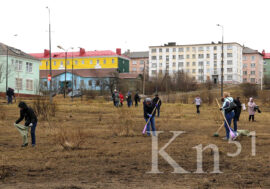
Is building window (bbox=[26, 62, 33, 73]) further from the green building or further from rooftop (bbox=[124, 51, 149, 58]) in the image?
rooftop (bbox=[124, 51, 149, 58])

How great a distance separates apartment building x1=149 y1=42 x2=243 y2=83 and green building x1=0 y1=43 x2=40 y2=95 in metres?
48.7

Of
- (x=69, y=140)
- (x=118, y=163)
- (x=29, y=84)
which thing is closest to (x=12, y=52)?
(x=29, y=84)

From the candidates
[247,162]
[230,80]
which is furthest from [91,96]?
[230,80]

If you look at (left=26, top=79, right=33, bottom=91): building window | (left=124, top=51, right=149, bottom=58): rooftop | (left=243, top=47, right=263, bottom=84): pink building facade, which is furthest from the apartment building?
(left=26, top=79, right=33, bottom=91): building window

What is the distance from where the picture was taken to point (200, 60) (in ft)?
362

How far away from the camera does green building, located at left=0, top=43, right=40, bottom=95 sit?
52.8 meters

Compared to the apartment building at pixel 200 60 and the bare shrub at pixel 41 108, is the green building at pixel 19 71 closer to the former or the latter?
the bare shrub at pixel 41 108

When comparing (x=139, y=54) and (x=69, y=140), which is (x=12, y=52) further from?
(x=139, y=54)

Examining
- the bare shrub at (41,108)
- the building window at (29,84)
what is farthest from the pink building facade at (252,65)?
the bare shrub at (41,108)

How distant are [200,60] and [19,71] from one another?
63.5m

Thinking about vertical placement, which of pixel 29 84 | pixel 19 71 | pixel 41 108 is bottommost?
pixel 41 108

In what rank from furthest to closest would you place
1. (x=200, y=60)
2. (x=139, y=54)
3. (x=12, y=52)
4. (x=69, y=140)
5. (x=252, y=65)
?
(x=139, y=54), (x=252, y=65), (x=200, y=60), (x=12, y=52), (x=69, y=140)

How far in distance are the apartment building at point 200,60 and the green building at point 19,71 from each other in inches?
1917

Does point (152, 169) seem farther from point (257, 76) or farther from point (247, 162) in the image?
point (257, 76)
